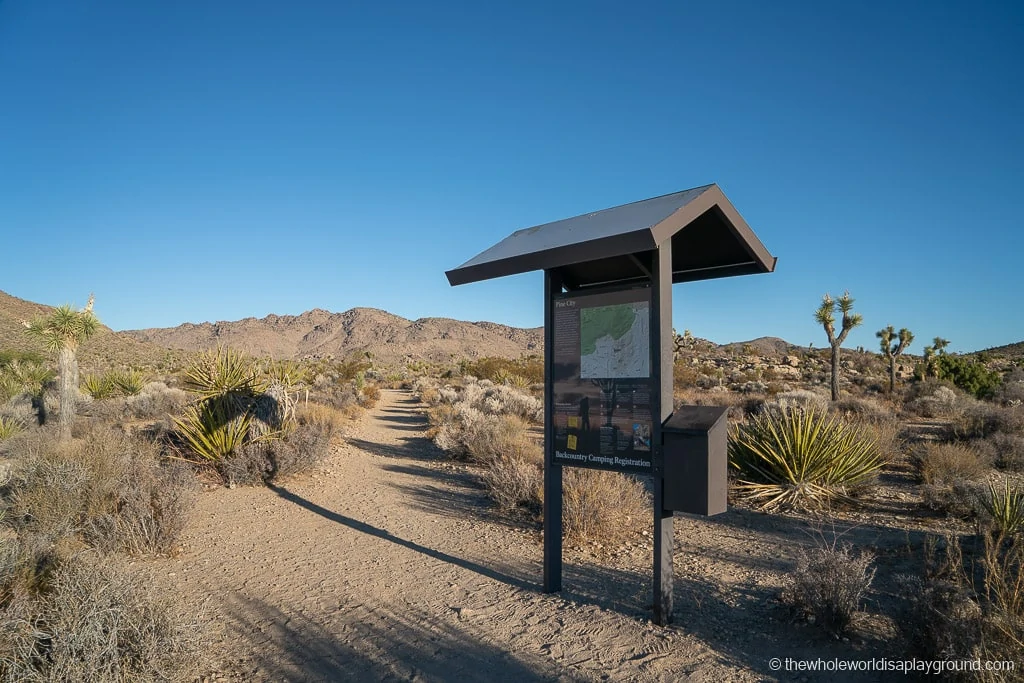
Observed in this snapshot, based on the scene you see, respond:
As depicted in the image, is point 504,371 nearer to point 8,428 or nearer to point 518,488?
point 8,428

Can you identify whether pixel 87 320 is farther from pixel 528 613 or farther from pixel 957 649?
pixel 957 649

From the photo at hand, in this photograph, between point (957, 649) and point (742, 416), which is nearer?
point (957, 649)

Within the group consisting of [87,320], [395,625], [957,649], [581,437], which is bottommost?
[395,625]

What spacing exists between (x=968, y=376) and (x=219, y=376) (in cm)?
2654

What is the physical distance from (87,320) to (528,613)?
13.9 meters

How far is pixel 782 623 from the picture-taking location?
4949 millimetres

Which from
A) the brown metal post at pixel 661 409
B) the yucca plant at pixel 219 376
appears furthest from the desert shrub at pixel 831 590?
the yucca plant at pixel 219 376

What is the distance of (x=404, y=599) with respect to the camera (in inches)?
225

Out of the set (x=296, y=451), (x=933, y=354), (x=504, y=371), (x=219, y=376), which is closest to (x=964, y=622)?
(x=296, y=451)

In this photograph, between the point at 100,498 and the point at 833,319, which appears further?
the point at 833,319

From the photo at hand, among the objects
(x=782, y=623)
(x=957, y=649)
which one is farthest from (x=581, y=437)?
(x=957, y=649)

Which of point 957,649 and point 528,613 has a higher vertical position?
point 957,649

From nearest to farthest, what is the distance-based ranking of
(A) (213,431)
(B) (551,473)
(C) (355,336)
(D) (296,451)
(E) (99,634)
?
(E) (99,634) → (B) (551,473) → (A) (213,431) → (D) (296,451) → (C) (355,336)

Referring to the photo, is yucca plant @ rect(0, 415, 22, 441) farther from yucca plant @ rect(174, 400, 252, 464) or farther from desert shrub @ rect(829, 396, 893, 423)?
desert shrub @ rect(829, 396, 893, 423)
